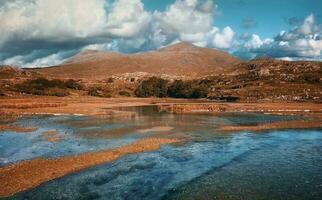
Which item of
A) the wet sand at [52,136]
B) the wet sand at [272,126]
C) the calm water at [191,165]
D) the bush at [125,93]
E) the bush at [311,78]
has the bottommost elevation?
the calm water at [191,165]

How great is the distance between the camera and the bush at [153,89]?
19100cm

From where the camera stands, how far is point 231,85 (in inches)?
7623

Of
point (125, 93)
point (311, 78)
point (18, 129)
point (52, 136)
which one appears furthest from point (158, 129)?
point (125, 93)

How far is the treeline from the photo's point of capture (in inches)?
6934

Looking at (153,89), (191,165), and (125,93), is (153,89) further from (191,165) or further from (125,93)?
(191,165)

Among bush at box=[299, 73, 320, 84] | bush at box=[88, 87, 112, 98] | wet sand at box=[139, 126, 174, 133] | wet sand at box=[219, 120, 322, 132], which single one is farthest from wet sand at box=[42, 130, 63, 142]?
bush at box=[299, 73, 320, 84]

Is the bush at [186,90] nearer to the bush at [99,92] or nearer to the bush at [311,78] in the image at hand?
the bush at [99,92]

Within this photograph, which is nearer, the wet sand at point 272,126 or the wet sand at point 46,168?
the wet sand at point 46,168

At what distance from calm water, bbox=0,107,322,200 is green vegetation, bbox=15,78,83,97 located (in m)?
114

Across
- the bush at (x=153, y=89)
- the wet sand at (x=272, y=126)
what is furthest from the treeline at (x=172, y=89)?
the wet sand at (x=272, y=126)

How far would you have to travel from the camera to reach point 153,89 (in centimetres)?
19212

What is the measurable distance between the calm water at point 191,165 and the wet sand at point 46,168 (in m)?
1.28

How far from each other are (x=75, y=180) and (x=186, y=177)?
9.09 meters

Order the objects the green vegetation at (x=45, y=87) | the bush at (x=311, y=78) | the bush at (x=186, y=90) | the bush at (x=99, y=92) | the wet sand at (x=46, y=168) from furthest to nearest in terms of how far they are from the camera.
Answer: the bush at (x=99, y=92), the bush at (x=186, y=90), the green vegetation at (x=45, y=87), the bush at (x=311, y=78), the wet sand at (x=46, y=168)
